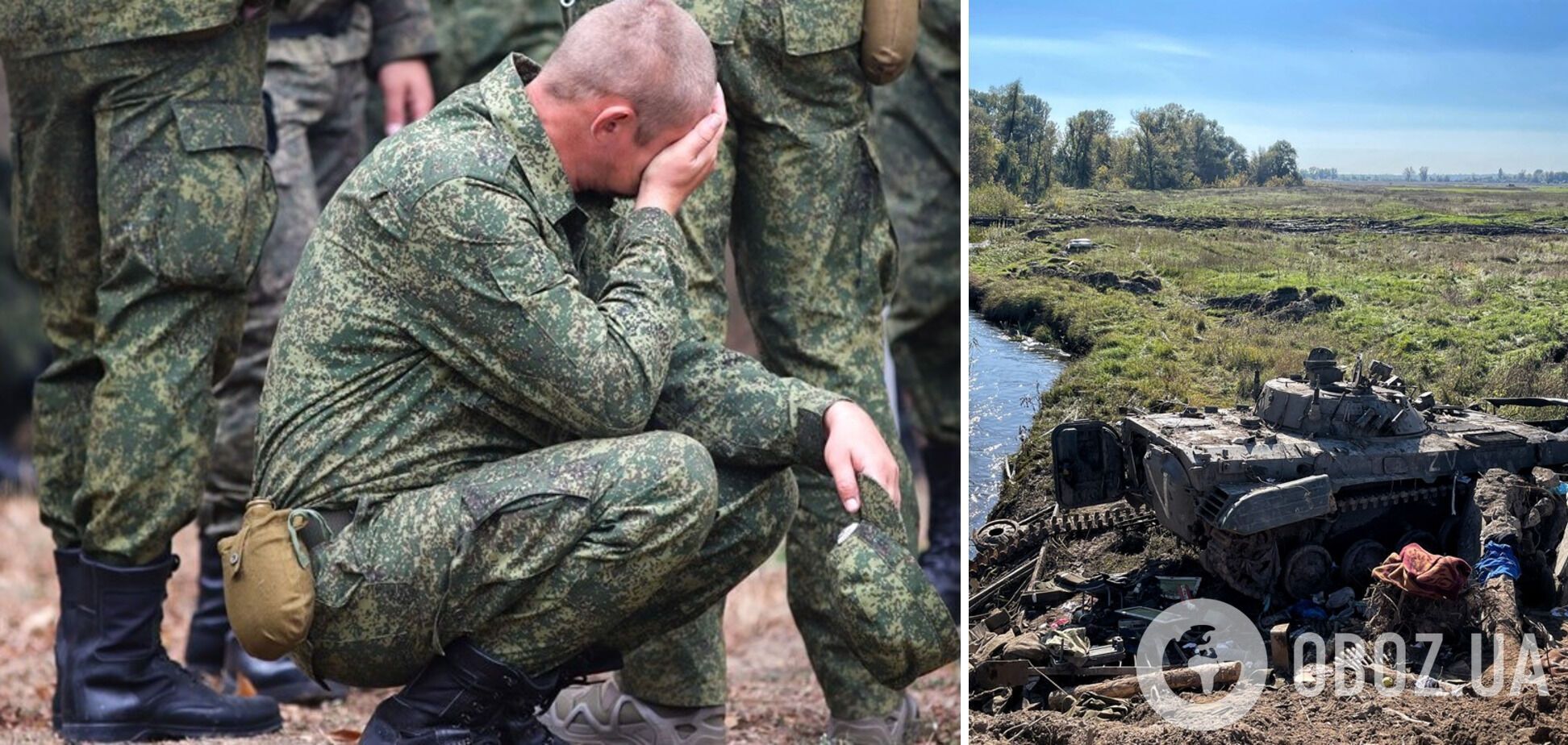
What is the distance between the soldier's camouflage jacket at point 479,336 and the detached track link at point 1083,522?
0.36 metres

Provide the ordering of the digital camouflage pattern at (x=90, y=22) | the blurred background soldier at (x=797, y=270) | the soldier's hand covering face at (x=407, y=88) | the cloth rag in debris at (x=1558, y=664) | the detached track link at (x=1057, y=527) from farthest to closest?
the soldier's hand covering face at (x=407, y=88), the blurred background soldier at (x=797, y=270), the digital camouflage pattern at (x=90, y=22), the detached track link at (x=1057, y=527), the cloth rag in debris at (x=1558, y=664)

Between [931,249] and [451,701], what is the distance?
7.56 feet

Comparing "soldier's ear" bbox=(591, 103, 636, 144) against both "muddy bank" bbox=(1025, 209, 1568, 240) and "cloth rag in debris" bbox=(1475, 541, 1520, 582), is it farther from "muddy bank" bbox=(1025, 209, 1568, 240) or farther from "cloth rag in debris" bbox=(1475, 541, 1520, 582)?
"cloth rag in debris" bbox=(1475, 541, 1520, 582)

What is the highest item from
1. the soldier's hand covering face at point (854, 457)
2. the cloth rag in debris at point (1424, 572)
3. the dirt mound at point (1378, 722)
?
the soldier's hand covering face at point (854, 457)

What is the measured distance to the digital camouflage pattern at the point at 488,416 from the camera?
3.21m

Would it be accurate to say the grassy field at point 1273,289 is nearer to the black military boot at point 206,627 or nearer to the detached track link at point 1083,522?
the detached track link at point 1083,522

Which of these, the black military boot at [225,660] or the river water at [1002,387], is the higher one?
the river water at [1002,387]

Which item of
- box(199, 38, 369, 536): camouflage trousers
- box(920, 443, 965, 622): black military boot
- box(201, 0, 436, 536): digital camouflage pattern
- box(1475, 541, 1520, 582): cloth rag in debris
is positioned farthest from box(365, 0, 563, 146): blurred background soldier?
box(1475, 541, 1520, 582): cloth rag in debris

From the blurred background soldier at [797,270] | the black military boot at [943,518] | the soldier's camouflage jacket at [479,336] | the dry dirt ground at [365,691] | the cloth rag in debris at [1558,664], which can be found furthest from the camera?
the black military boot at [943,518]

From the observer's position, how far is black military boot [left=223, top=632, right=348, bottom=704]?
4.42 m

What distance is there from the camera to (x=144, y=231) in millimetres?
3846

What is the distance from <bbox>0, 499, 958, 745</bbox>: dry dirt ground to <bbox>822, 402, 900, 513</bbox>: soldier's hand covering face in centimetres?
102

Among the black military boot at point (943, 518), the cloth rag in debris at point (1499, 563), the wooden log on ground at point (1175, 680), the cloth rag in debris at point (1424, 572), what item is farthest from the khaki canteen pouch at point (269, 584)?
the black military boot at point (943, 518)

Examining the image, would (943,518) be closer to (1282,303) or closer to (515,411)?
(1282,303)
